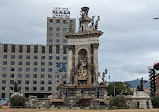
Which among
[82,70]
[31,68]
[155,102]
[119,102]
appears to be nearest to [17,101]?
[82,70]

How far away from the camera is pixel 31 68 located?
391 ft

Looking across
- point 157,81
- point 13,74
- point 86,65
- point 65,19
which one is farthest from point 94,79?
point 65,19

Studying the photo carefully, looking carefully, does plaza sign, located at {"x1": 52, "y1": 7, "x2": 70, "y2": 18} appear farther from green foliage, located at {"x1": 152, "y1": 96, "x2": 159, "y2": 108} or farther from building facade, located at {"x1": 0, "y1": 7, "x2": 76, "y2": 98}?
green foliage, located at {"x1": 152, "y1": 96, "x2": 159, "y2": 108}

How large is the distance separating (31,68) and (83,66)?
172 feet

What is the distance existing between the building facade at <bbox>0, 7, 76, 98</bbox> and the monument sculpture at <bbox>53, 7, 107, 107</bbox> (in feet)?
130

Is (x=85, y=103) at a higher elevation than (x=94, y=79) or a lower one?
lower

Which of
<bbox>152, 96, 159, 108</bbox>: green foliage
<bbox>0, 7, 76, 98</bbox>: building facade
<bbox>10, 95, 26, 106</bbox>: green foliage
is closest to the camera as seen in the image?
<bbox>10, 95, 26, 106</bbox>: green foliage

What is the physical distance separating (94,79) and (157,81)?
51.3 meters

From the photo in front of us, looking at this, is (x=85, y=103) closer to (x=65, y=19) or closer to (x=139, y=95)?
(x=139, y=95)

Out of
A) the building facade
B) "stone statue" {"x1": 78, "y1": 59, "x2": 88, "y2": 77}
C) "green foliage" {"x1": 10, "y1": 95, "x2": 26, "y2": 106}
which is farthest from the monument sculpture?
the building facade

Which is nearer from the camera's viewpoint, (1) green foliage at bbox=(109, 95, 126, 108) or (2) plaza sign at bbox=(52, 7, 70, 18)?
(1) green foliage at bbox=(109, 95, 126, 108)

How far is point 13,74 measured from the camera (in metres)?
116

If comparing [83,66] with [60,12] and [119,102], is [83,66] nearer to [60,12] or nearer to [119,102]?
[119,102]

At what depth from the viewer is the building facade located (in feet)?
380
